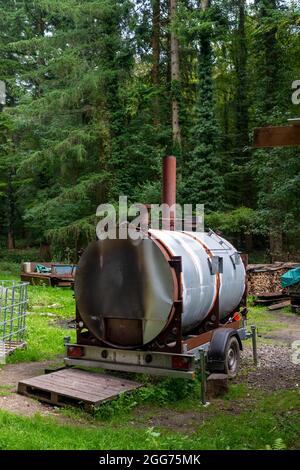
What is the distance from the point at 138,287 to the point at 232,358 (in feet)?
9.00

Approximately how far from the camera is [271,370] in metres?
10.1

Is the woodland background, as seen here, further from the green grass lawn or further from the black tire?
the green grass lawn

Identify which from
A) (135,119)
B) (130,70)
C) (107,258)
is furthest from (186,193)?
(107,258)

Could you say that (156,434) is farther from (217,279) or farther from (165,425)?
(217,279)

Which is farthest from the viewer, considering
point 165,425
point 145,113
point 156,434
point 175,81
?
point 145,113

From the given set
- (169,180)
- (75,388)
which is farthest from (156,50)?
(75,388)

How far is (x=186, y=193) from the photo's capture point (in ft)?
84.8

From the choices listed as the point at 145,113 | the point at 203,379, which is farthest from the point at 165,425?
the point at 145,113

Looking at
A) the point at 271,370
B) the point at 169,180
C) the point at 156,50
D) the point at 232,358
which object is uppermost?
the point at 156,50

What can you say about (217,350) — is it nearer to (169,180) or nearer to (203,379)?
(203,379)

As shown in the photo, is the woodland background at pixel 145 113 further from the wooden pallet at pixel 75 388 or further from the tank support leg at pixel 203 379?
the wooden pallet at pixel 75 388

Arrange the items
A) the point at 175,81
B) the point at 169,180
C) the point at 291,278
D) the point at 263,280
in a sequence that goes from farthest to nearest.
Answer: the point at 175,81 → the point at 263,280 → the point at 291,278 → the point at 169,180

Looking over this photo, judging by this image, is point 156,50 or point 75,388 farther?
point 156,50

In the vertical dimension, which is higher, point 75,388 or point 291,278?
point 291,278
